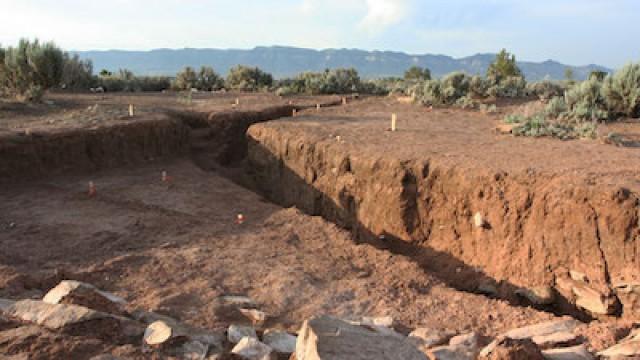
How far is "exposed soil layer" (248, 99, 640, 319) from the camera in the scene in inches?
278

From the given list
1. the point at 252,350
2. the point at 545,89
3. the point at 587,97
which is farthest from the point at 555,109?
the point at 252,350

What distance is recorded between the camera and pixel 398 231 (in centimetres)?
905

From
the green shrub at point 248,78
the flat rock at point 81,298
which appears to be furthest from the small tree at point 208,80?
the flat rock at point 81,298

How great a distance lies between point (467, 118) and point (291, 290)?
773 cm

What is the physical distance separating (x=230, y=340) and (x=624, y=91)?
10852mm

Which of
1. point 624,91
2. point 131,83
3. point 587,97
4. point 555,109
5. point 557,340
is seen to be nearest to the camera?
point 557,340

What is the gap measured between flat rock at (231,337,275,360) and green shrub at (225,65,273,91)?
1684 centimetres

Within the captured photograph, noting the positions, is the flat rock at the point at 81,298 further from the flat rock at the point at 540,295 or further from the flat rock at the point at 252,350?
the flat rock at the point at 540,295

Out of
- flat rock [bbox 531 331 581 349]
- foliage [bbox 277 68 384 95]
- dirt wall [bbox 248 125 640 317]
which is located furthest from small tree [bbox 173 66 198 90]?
flat rock [bbox 531 331 581 349]

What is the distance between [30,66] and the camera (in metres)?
16.5

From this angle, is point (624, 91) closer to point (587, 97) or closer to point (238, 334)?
point (587, 97)

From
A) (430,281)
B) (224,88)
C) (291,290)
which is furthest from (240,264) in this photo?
(224,88)

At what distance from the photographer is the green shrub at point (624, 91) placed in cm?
1242

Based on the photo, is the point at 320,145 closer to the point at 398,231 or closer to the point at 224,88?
the point at 398,231
